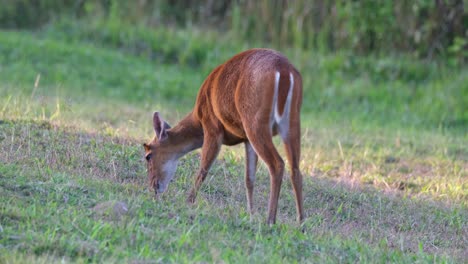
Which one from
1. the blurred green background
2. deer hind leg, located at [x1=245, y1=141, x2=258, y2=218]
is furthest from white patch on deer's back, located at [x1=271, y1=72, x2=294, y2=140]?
the blurred green background

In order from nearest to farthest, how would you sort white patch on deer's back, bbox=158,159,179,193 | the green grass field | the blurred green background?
the green grass field < white patch on deer's back, bbox=158,159,179,193 < the blurred green background

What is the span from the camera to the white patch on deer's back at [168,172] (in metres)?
7.16

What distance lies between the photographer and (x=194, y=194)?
6777 millimetres

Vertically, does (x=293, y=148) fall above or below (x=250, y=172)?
above

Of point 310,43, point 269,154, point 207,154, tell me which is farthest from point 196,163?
point 310,43

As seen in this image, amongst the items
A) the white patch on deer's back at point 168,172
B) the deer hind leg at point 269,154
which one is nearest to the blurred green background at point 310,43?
the white patch on deer's back at point 168,172

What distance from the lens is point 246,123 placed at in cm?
639

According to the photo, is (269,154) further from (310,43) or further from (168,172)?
(310,43)

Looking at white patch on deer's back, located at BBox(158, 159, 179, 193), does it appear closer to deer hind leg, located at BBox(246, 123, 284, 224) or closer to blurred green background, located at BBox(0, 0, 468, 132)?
deer hind leg, located at BBox(246, 123, 284, 224)

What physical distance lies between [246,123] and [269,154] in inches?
12.3

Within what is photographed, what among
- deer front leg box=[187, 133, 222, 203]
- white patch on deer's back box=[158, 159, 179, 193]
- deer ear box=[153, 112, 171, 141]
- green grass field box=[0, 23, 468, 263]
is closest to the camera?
green grass field box=[0, 23, 468, 263]

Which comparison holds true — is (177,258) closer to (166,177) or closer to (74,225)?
(74,225)

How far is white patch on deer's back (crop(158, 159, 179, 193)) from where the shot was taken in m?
7.16

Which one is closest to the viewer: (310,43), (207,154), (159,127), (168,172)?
(207,154)
